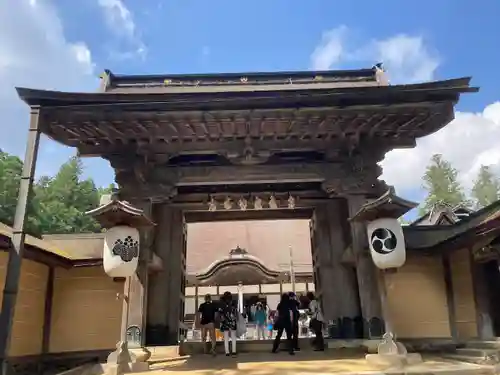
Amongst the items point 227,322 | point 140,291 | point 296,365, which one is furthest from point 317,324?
point 140,291

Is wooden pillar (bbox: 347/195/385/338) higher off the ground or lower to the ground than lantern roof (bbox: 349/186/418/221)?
lower

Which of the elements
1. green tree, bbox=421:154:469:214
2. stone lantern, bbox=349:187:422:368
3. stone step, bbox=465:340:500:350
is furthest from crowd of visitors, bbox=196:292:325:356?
green tree, bbox=421:154:469:214

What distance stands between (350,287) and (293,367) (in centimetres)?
344

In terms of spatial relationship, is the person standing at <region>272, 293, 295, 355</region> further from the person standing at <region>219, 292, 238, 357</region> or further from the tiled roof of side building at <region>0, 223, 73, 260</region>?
the tiled roof of side building at <region>0, 223, 73, 260</region>

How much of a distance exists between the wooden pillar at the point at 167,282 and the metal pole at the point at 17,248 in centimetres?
313

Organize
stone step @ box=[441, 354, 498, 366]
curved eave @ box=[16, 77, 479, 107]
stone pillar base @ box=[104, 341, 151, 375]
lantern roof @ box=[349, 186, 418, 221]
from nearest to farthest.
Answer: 1. stone pillar base @ box=[104, 341, 151, 375]
2. stone step @ box=[441, 354, 498, 366]
3. lantern roof @ box=[349, 186, 418, 221]
4. curved eave @ box=[16, 77, 479, 107]

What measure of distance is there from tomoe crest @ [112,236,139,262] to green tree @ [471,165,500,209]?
4649cm

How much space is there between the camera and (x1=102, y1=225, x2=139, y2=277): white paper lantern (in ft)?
24.5

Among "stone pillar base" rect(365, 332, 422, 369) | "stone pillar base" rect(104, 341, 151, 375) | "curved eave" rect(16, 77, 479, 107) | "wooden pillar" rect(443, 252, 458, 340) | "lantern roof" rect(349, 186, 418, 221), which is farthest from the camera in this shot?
"wooden pillar" rect(443, 252, 458, 340)

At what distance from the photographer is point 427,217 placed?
55.3 ft

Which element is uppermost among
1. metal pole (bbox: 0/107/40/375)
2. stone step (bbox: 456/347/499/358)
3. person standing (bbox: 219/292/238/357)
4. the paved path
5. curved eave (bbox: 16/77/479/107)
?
curved eave (bbox: 16/77/479/107)

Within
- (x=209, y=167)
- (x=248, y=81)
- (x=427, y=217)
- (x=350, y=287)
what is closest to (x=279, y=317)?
(x=350, y=287)

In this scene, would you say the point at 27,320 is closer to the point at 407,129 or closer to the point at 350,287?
the point at 350,287

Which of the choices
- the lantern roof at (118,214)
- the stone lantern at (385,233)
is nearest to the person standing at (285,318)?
the stone lantern at (385,233)
